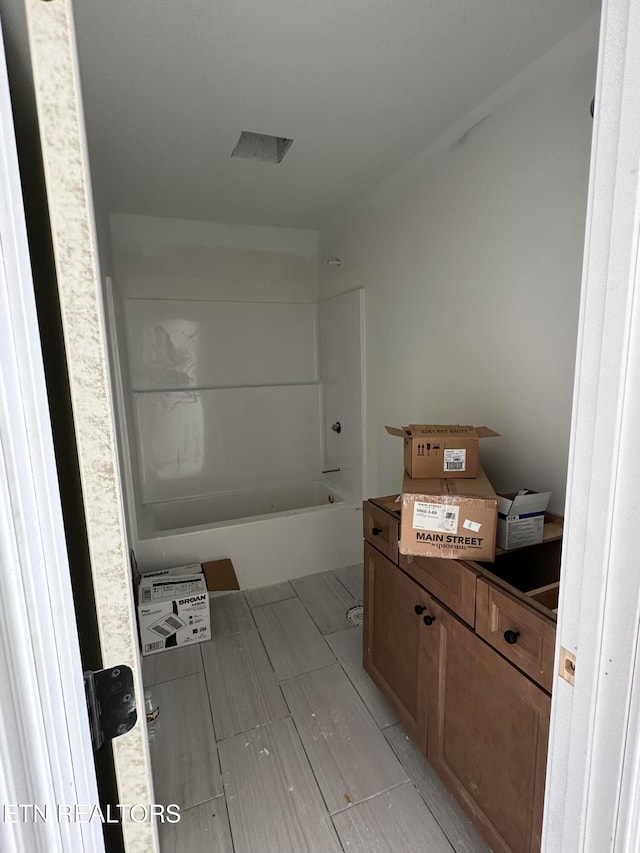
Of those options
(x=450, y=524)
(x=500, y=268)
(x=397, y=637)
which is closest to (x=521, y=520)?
(x=450, y=524)

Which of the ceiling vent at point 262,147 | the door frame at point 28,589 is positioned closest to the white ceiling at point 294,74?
the ceiling vent at point 262,147

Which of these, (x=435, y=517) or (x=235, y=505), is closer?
(x=435, y=517)

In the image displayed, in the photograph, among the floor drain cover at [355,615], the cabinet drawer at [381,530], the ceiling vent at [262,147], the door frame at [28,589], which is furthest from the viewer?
the floor drain cover at [355,615]

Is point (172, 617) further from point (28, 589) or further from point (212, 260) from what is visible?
point (212, 260)

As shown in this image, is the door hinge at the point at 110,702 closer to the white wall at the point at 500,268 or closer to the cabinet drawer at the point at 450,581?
the cabinet drawer at the point at 450,581

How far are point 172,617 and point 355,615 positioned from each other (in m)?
1.01

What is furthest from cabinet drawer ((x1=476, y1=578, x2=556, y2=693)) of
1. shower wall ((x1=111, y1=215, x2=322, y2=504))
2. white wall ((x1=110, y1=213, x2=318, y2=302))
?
white wall ((x1=110, y1=213, x2=318, y2=302))

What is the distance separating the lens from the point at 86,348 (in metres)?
0.50

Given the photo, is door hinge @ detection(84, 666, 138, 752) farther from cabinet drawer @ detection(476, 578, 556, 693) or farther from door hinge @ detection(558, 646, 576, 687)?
cabinet drawer @ detection(476, 578, 556, 693)

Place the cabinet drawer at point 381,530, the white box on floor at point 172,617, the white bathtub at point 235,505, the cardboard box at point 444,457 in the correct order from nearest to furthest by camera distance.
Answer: the cardboard box at point 444,457, the cabinet drawer at point 381,530, the white box on floor at point 172,617, the white bathtub at point 235,505

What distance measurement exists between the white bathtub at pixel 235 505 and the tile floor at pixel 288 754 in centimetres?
104

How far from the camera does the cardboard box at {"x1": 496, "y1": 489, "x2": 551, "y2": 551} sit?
1398 millimetres

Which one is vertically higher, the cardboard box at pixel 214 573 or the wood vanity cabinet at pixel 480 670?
the wood vanity cabinet at pixel 480 670

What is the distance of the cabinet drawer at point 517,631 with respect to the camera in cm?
105
